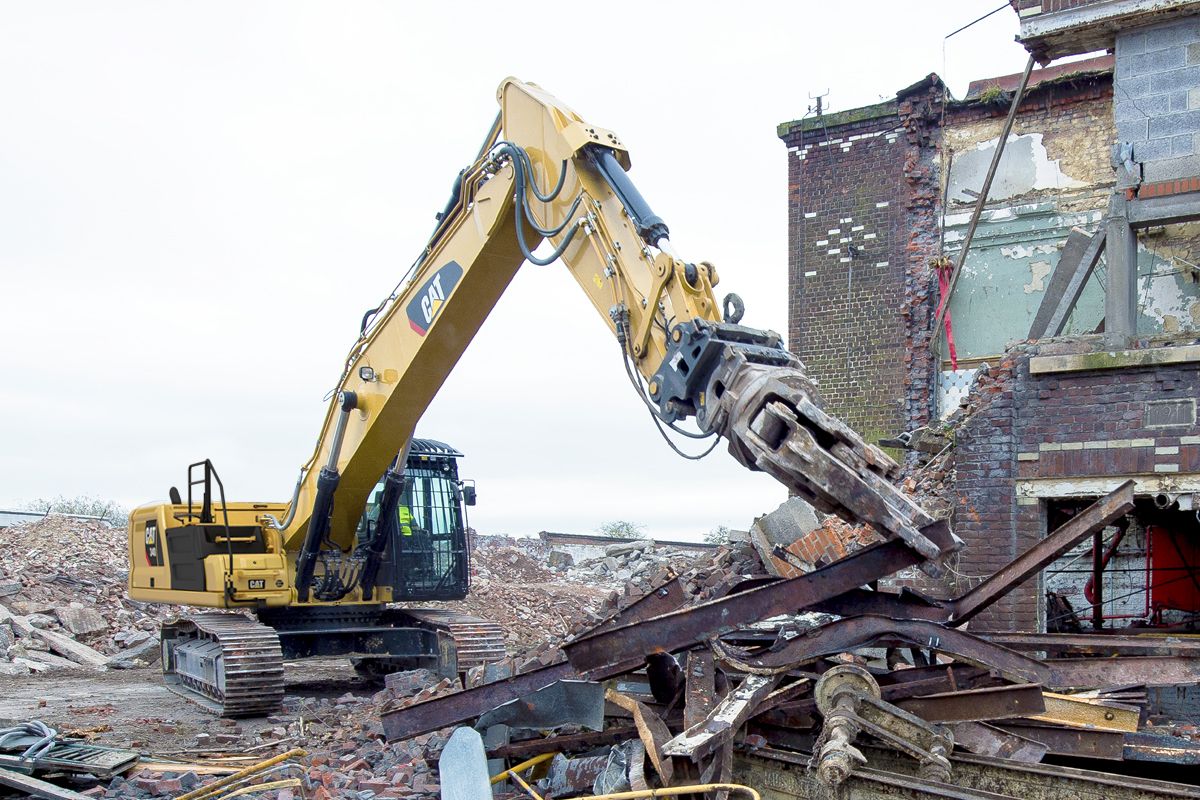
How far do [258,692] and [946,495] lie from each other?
6489 millimetres

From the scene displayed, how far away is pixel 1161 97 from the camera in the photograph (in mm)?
10805

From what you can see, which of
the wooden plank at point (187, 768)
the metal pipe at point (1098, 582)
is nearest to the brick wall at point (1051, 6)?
the metal pipe at point (1098, 582)

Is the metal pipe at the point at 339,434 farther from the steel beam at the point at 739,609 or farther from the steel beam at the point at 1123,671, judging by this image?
the steel beam at the point at 1123,671

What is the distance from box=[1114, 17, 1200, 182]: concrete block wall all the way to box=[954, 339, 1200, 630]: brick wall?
7.26 feet

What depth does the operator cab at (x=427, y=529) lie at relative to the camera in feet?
39.0

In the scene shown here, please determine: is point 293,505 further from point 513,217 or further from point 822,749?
point 822,749

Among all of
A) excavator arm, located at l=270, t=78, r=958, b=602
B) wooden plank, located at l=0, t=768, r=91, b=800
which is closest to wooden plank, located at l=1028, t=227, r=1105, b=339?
excavator arm, located at l=270, t=78, r=958, b=602

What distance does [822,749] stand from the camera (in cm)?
492

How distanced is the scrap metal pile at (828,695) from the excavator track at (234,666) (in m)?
4.22

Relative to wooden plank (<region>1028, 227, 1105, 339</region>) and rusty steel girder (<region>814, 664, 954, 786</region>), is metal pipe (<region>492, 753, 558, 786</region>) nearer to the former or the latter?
rusty steel girder (<region>814, 664, 954, 786</region>)

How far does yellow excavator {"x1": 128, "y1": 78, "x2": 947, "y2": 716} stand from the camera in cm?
549

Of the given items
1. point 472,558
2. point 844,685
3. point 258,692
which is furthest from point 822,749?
point 472,558

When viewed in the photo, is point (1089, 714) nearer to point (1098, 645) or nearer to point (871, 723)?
point (1098, 645)

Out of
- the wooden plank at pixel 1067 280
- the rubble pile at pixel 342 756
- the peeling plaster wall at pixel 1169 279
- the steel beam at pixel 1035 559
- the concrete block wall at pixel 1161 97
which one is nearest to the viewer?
the rubble pile at pixel 342 756
